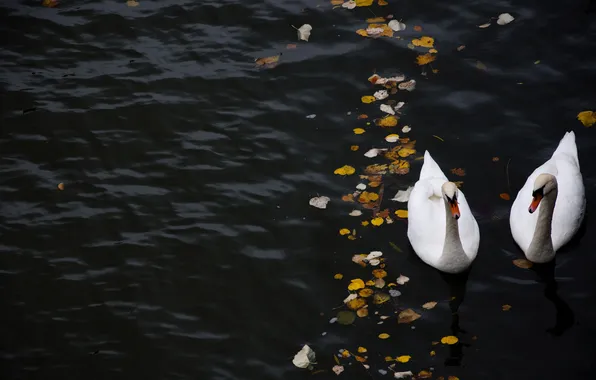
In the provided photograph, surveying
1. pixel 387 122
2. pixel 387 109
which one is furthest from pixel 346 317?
pixel 387 109

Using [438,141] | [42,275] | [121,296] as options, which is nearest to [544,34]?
[438,141]

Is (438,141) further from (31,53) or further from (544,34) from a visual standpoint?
(31,53)

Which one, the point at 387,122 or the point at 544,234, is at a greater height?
the point at 387,122

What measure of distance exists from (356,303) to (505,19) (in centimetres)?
520

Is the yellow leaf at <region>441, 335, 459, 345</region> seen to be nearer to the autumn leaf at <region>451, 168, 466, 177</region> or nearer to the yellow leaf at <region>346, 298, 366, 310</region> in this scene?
the yellow leaf at <region>346, 298, 366, 310</region>

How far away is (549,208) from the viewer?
6980 millimetres

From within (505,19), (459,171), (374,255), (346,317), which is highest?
(505,19)

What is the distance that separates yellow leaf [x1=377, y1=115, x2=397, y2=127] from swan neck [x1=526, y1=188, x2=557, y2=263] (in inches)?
96.2

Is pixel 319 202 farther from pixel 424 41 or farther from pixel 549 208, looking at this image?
pixel 424 41

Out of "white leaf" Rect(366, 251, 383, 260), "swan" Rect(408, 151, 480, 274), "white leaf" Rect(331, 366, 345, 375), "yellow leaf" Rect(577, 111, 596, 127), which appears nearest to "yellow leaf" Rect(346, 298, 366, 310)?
"white leaf" Rect(366, 251, 383, 260)

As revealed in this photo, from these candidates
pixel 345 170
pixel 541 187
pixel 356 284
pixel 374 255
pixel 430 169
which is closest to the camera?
pixel 541 187

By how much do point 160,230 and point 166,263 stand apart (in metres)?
0.50

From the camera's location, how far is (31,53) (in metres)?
10.7

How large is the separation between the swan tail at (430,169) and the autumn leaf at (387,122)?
1190mm
